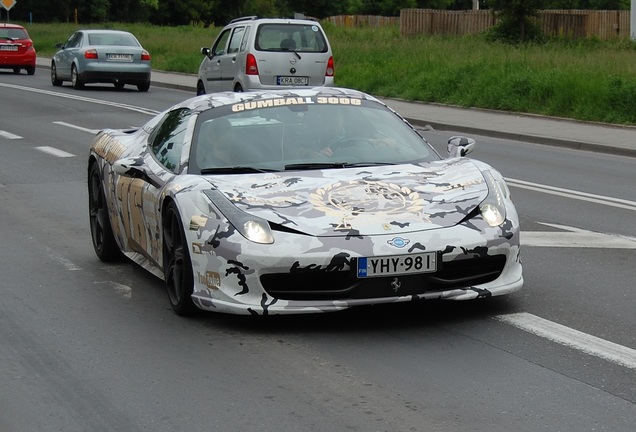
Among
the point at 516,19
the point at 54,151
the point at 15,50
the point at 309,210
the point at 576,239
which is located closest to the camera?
the point at 309,210

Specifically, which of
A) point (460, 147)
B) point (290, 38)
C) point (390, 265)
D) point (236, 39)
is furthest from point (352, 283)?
point (236, 39)

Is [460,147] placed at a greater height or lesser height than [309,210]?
greater

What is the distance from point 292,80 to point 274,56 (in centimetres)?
62

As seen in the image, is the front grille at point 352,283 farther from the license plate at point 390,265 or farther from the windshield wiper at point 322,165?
the windshield wiper at point 322,165

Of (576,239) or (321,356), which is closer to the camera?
(321,356)

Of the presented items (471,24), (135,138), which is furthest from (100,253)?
(471,24)

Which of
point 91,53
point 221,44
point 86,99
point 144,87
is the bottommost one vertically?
point 144,87

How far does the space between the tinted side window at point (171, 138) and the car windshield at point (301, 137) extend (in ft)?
0.49

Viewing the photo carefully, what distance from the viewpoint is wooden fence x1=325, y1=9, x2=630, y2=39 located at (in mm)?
57969

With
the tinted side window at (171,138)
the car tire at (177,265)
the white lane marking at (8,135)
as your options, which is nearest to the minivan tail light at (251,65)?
the white lane marking at (8,135)

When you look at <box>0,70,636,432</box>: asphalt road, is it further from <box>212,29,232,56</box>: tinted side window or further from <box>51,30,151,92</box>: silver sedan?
<box>51,30,151,92</box>: silver sedan

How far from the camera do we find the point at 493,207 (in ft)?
24.3

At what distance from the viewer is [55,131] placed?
73.2 feet

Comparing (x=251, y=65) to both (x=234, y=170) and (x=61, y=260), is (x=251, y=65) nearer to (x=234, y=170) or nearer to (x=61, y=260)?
(x=61, y=260)
